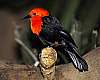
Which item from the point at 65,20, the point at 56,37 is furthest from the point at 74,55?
the point at 65,20

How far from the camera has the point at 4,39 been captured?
5688 mm

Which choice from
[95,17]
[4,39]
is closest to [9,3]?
[4,39]

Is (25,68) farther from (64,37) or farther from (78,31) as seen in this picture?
(78,31)

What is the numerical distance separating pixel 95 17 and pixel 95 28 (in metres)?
0.67

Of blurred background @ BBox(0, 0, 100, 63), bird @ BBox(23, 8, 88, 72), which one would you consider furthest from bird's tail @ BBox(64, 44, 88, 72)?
blurred background @ BBox(0, 0, 100, 63)

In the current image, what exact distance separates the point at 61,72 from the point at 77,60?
162 millimetres

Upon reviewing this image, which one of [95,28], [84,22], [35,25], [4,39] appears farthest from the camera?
[4,39]

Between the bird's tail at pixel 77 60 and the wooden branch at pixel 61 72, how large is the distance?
3cm

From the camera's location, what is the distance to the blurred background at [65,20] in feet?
11.8

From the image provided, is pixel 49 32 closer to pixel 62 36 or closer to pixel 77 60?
pixel 62 36

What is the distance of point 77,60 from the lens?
8.42 ft

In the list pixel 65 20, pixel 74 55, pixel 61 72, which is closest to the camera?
pixel 61 72

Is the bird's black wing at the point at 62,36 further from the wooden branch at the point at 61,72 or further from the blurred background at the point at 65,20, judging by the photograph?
the blurred background at the point at 65,20

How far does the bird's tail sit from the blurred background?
71 cm
